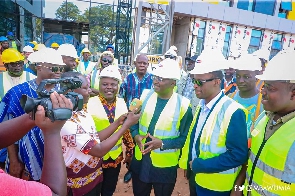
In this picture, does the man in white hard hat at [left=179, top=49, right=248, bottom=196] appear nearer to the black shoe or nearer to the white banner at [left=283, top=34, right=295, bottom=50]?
the black shoe

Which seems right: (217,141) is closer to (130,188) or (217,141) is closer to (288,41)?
(130,188)

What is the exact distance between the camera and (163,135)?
2598 millimetres

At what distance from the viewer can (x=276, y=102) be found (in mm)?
1622

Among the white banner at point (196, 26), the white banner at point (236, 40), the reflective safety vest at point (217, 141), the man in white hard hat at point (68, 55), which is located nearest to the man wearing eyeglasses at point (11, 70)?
the man in white hard hat at point (68, 55)

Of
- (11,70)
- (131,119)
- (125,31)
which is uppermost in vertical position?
(125,31)

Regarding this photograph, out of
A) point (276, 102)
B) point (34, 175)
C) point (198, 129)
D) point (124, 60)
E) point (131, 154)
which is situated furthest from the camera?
point (124, 60)

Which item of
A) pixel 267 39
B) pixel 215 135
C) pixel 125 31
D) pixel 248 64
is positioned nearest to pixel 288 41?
pixel 267 39

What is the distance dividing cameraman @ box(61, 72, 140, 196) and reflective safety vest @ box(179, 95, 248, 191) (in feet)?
2.49

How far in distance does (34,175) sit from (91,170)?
19.9 inches

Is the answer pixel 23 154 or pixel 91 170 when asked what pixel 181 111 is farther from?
pixel 23 154

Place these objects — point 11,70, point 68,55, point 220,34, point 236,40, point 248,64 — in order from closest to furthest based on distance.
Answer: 1. point 248,64
2. point 11,70
3. point 68,55
4. point 220,34
5. point 236,40

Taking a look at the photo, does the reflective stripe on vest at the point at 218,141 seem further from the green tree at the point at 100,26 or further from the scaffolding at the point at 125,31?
the green tree at the point at 100,26

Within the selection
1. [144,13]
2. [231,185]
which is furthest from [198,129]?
[144,13]

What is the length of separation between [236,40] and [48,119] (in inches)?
665
